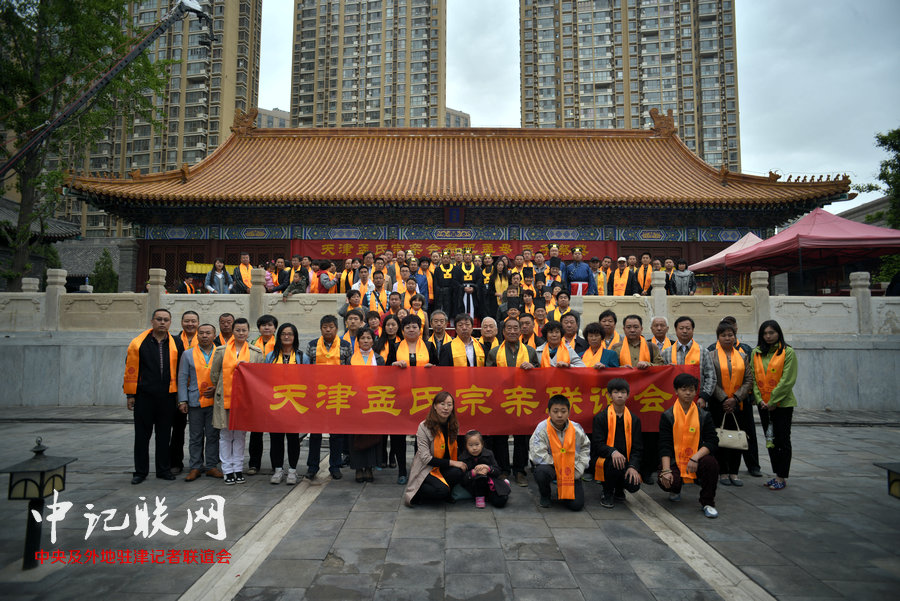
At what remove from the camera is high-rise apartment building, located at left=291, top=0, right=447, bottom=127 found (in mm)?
58938

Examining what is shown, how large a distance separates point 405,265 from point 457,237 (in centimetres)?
518

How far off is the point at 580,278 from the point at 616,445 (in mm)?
5675

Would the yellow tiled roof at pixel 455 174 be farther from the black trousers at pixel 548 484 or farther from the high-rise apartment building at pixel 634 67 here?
the high-rise apartment building at pixel 634 67

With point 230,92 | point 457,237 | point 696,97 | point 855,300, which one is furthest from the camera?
point 696,97

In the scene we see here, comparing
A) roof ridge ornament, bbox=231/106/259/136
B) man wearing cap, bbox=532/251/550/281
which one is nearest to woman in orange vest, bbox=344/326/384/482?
man wearing cap, bbox=532/251/550/281

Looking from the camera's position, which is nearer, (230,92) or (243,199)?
(243,199)

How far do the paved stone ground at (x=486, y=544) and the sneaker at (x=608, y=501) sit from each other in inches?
2.6

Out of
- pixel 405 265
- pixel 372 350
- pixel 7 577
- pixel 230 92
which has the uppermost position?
pixel 230 92

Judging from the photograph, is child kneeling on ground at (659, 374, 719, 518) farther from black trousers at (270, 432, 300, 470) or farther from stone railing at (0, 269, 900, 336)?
stone railing at (0, 269, 900, 336)

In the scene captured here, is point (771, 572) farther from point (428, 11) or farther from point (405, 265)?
point (428, 11)

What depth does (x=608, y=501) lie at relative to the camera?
166 inches

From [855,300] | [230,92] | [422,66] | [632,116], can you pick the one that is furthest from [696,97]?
[855,300]

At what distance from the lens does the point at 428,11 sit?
59469 millimetres

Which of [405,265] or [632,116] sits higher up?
[632,116]
